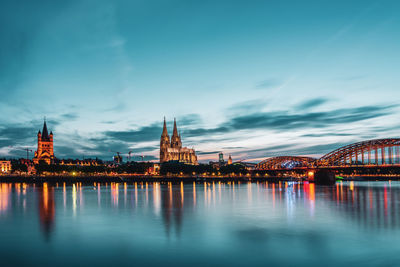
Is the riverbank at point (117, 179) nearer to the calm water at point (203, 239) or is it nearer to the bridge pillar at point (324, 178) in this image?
the bridge pillar at point (324, 178)

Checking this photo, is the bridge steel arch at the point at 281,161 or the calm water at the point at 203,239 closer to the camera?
the calm water at the point at 203,239

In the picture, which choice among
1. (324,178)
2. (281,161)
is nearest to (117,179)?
(281,161)

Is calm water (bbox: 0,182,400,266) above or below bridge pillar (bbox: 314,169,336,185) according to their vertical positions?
above

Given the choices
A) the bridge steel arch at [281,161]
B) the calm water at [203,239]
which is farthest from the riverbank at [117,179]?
the calm water at [203,239]

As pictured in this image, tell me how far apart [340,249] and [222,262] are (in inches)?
212

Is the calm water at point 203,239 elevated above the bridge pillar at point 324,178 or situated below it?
above

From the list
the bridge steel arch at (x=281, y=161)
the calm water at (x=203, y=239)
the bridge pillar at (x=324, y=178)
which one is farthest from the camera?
the bridge steel arch at (x=281, y=161)

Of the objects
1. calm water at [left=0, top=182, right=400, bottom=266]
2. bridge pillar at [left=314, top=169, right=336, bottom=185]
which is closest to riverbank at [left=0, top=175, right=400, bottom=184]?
bridge pillar at [left=314, top=169, right=336, bottom=185]

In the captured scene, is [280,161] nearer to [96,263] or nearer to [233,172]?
[233,172]

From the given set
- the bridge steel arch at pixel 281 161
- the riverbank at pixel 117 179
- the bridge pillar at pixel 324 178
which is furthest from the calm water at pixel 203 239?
the bridge steel arch at pixel 281 161

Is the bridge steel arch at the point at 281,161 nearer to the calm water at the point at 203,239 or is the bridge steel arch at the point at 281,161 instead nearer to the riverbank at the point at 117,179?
the riverbank at the point at 117,179

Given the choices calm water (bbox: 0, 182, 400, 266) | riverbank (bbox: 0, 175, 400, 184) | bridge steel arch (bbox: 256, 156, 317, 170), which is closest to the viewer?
calm water (bbox: 0, 182, 400, 266)

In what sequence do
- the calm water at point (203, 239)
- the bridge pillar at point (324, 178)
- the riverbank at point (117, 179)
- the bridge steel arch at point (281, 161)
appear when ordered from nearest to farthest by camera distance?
the calm water at point (203, 239) < the bridge pillar at point (324, 178) < the riverbank at point (117, 179) < the bridge steel arch at point (281, 161)

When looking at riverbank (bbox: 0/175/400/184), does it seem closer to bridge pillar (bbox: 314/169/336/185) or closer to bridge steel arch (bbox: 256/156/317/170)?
bridge steel arch (bbox: 256/156/317/170)
